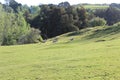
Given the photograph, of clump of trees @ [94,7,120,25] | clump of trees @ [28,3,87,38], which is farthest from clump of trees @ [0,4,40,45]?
clump of trees @ [94,7,120,25]

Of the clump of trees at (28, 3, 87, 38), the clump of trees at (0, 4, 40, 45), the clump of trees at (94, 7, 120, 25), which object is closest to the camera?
the clump of trees at (0, 4, 40, 45)

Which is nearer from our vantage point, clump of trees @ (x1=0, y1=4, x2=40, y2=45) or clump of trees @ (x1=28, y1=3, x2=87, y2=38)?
clump of trees @ (x1=0, y1=4, x2=40, y2=45)

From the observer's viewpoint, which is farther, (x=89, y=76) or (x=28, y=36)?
(x=28, y=36)

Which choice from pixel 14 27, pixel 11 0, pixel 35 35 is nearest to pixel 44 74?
pixel 35 35

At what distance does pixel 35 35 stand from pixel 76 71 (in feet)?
169

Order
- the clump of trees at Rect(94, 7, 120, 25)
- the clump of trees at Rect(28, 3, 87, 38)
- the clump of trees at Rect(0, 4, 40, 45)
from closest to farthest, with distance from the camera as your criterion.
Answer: the clump of trees at Rect(0, 4, 40, 45)
the clump of trees at Rect(28, 3, 87, 38)
the clump of trees at Rect(94, 7, 120, 25)

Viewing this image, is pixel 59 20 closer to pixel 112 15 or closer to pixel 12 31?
pixel 12 31

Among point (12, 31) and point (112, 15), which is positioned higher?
point (12, 31)

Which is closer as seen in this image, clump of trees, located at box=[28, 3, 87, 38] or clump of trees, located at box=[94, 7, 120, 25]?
clump of trees, located at box=[28, 3, 87, 38]

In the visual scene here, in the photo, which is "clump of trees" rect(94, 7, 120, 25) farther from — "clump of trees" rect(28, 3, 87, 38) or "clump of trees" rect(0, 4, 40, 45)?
"clump of trees" rect(0, 4, 40, 45)

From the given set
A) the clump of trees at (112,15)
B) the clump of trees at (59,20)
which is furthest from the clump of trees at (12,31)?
the clump of trees at (112,15)

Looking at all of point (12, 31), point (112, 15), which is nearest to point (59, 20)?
point (12, 31)

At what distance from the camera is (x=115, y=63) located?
751 inches

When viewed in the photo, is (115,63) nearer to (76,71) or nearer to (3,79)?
(76,71)
